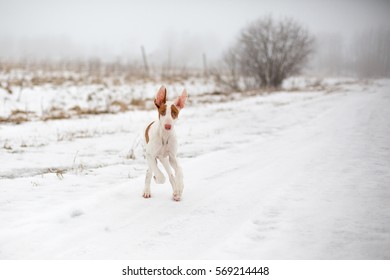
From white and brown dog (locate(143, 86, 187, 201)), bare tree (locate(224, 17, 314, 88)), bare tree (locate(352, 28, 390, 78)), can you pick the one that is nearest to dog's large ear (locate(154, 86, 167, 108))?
white and brown dog (locate(143, 86, 187, 201))

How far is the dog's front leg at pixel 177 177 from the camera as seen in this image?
358 centimetres

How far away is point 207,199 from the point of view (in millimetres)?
3715

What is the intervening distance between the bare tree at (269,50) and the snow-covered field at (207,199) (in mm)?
16402

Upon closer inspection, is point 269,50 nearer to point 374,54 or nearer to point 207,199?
point 207,199

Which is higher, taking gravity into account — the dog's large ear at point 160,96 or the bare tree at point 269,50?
the bare tree at point 269,50

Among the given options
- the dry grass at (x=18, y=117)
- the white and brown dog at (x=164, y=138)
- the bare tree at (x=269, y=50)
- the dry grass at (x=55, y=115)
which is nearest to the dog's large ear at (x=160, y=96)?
the white and brown dog at (x=164, y=138)

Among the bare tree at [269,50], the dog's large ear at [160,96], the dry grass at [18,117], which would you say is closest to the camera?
the dog's large ear at [160,96]

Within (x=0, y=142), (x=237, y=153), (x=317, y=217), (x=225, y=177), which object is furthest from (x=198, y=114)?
(x=317, y=217)

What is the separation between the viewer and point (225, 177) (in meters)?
4.56

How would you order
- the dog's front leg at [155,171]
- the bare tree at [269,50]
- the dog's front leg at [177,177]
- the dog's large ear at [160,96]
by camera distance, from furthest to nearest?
1. the bare tree at [269,50]
2. the dog's front leg at [177,177]
3. the dog's front leg at [155,171]
4. the dog's large ear at [160,96]

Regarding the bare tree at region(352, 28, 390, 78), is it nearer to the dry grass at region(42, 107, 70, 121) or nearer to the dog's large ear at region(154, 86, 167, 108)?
the dry grass at region(42, 107, 70, 121)

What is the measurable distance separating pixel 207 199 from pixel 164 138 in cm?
87

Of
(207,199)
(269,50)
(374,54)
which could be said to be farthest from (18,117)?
(374,54)

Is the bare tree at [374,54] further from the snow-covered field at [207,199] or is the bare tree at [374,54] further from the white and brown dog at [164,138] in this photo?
the white and brown dog at [164,138]
